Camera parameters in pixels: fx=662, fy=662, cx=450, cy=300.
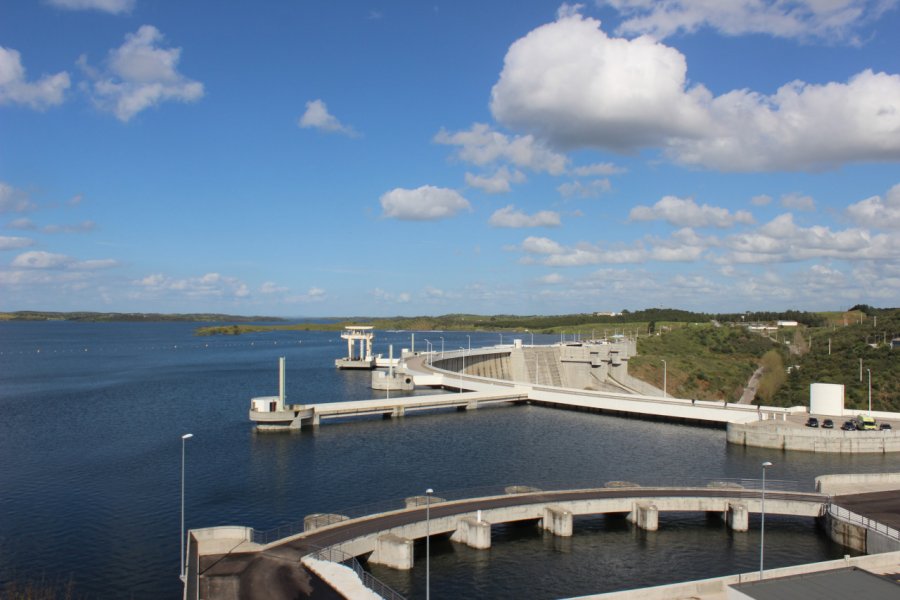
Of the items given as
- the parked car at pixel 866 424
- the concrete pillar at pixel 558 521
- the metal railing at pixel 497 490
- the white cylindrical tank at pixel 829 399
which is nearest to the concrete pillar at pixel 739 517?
the metal railing at pixel 497 490

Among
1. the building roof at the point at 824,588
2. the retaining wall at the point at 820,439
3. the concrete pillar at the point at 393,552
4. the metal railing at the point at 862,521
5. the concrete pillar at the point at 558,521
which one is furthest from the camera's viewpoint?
the retaining wall at the point at 820,439

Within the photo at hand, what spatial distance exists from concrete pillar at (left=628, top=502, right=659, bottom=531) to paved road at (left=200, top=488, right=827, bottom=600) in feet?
5.28

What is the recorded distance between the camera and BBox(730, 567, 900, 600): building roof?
2255 centimetres

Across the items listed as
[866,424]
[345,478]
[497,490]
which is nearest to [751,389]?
[866,424]

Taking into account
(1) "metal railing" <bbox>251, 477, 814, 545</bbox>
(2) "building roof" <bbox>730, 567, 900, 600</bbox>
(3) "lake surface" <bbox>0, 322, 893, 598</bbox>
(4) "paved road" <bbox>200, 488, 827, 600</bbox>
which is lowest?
(3) "lake surface" <bbox>0, 322, 893, 598</bbox>

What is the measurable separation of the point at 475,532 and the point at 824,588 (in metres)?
16.7

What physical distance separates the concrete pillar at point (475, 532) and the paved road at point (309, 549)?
4.27 feet

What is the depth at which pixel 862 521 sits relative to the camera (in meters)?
35.8

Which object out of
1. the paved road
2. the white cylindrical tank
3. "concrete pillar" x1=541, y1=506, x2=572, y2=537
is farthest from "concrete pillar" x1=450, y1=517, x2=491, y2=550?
the white cylindrical tank

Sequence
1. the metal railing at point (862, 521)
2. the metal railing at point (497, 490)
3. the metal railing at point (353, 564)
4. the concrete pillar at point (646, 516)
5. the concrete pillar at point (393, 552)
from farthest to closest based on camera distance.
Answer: the concrete pillar at point (646, 516), the metal railing at point (497, 490), the metal railing at point (862, 521), the concrete pillar at point (393, 552), the metal railing at point (353, 564)

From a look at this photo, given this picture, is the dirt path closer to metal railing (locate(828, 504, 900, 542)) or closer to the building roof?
metal railing (locate(828, 504, 900, 542))

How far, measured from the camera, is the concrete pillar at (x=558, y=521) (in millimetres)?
36688

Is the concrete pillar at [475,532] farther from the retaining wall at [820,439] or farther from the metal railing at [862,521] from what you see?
the retaining wall at [820,439]

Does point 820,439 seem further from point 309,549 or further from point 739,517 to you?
point 309,549
